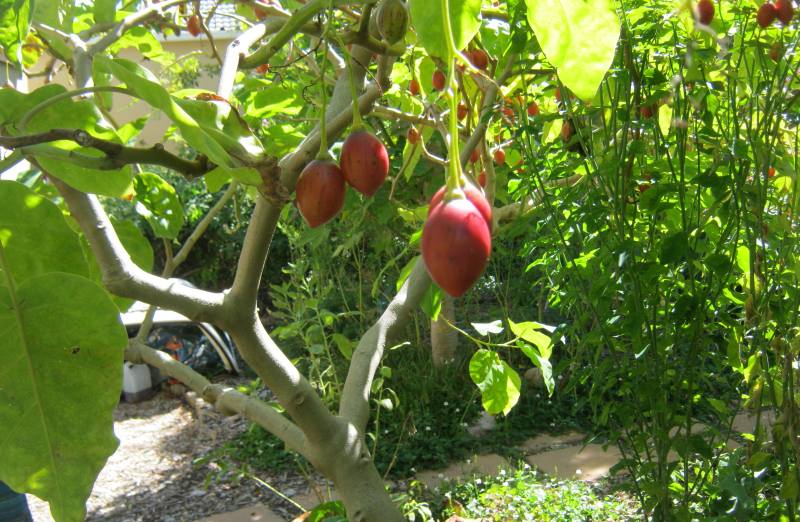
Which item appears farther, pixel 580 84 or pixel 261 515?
pixel 261 515

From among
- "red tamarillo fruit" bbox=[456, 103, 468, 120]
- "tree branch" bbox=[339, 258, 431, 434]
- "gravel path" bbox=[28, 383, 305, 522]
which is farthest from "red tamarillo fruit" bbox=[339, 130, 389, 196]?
"gravel path" bbox=[28, 383, 305, 522]

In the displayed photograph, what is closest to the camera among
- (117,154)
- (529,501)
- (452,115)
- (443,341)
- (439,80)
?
(452,115)

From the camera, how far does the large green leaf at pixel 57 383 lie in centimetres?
71

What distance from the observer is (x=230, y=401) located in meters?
1.41

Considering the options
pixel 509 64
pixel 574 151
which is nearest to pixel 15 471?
pixel 509 64

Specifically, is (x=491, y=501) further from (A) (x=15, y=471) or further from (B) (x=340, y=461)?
(A) (x=15, y=471)

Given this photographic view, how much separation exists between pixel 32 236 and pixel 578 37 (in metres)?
0.55

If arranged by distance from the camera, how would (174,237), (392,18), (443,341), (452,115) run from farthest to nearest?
(443,341), (174,237), (392,18), (452,115)

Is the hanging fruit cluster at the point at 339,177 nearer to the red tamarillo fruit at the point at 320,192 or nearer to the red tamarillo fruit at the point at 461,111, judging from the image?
the red tamarillo fruit at the point at 320,192

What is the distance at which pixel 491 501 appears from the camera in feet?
8.48

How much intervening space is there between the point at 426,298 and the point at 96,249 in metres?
0.69

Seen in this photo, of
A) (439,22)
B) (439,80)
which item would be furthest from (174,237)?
(439,22)

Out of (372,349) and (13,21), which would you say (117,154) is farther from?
(372,349)

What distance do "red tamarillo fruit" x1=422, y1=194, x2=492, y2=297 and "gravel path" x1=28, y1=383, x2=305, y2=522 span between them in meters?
2.39
